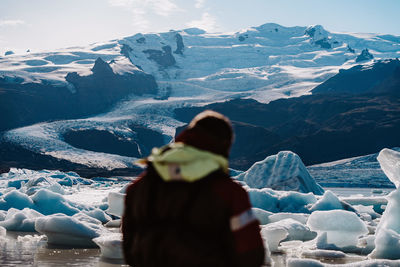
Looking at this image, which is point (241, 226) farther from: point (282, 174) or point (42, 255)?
point (282, 174)

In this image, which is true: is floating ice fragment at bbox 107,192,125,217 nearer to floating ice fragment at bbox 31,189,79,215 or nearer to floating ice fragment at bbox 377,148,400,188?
floating ice fragment at bbox 31,189,79,215

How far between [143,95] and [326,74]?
128 ft

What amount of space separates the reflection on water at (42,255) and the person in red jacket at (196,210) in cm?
402

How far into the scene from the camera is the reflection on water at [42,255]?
5.95 meters

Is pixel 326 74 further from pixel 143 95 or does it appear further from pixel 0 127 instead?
pixel 0 127

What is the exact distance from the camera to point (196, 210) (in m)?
1.99

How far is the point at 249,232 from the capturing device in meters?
2.00

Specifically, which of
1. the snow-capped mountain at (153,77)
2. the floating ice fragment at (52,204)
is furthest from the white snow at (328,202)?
the snow-capped mountain at (153,77)

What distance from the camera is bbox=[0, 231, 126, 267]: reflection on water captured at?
595cm

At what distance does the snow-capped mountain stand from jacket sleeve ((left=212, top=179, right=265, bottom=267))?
5142 cm

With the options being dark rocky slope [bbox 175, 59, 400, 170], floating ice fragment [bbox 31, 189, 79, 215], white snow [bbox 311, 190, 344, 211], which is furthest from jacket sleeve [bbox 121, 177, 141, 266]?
dark rocky slope [bbox 175, 59, 400, 170]

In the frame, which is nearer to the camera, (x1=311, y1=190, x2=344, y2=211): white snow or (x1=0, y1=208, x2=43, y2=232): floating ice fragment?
(x1=0, y1=208, x2=43, y2=232): floating ice fragment

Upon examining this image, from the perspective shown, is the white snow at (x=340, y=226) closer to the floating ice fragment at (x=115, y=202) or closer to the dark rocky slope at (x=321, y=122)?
the floating ice fragment at (x=115, y=202)

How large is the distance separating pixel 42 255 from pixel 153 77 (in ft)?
316
